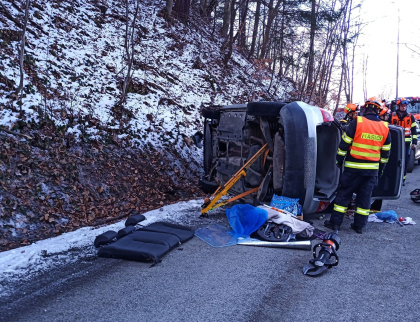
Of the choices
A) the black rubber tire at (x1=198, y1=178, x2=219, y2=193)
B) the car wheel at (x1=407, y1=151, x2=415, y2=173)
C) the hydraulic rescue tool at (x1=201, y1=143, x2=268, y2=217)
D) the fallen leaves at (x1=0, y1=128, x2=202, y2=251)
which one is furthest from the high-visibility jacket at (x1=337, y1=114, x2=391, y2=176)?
the car wheel at (x1=407, y1=151, x2=415, y2=173)

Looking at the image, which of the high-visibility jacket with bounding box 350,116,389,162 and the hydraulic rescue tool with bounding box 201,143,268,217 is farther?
the hydraulic rescue tool with bounding box 201,143,268,217

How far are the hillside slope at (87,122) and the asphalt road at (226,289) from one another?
5.05 feet

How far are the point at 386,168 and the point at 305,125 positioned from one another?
1.94 metres

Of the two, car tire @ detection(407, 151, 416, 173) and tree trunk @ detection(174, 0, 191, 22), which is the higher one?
tree trunk @ detection(174, 0, 191, 22)

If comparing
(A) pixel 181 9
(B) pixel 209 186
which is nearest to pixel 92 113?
(B) pixel 209 186

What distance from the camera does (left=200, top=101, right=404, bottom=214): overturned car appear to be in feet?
15.9

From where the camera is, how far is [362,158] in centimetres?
500

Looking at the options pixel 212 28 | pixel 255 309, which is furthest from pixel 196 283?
pixel 212 28

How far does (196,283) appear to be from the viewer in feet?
10.9

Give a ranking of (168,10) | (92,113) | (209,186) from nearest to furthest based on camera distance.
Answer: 1. (209,186)
2. (92,113)
3. (168,10)

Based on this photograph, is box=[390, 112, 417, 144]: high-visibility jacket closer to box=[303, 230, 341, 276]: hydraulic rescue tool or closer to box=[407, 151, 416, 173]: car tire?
box=[407, 151, 416, 173]: car tire

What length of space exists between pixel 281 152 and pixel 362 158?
3.68 ft

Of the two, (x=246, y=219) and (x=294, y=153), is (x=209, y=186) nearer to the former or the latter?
(x=246, y=219)

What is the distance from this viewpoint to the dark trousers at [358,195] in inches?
200
